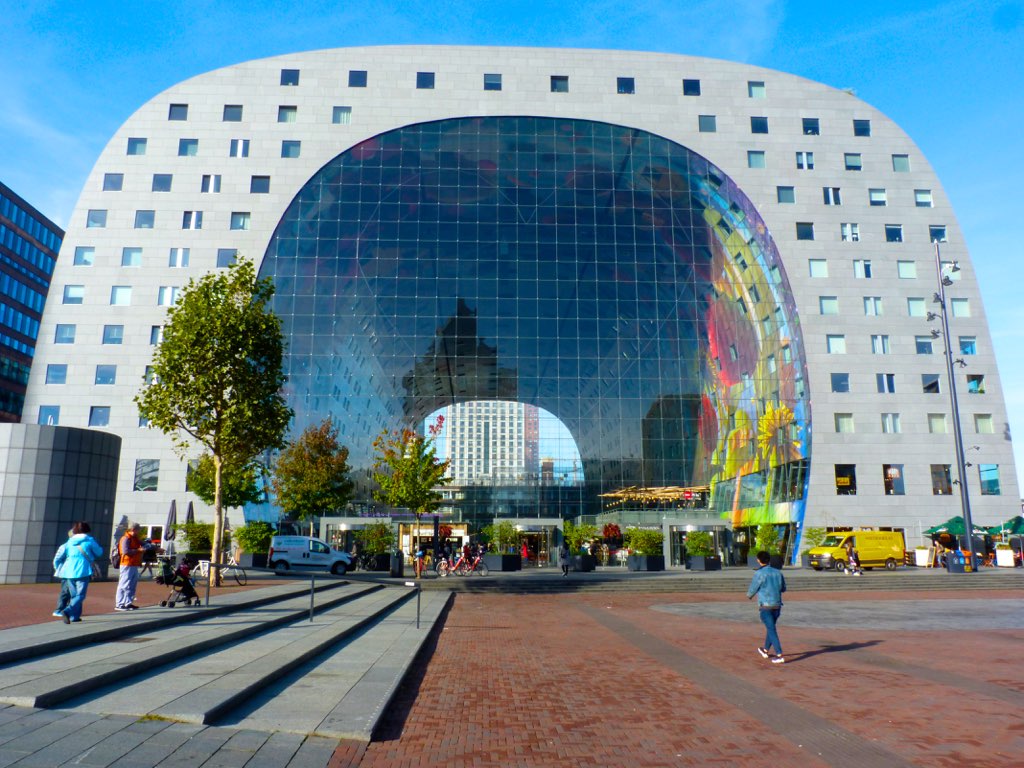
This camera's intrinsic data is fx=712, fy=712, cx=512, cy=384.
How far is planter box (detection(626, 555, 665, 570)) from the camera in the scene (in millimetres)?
39741

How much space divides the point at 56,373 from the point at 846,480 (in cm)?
5244

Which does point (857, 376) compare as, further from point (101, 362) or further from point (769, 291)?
point (101, 362)

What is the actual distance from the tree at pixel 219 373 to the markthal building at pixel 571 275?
80.0 feet

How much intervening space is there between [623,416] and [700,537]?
1195 centimetres

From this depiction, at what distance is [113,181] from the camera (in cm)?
4978

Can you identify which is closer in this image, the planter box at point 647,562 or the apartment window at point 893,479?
the planter box at point 647,562

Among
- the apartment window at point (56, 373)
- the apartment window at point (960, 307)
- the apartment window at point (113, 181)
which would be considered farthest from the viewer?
the apartment window at point (960, 307)

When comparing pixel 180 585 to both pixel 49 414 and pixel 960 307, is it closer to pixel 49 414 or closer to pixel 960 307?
pixel 49 414

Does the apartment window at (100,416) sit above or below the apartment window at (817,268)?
below

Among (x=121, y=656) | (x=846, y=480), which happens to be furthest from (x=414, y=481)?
(x=846, y=480)

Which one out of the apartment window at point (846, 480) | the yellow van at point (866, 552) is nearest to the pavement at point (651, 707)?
the yellow van at point (866, 552)

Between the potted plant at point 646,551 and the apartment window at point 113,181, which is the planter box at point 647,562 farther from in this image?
the apartment window at point 113,181

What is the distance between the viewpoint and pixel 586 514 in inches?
1948

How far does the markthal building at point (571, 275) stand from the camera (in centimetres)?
4819
